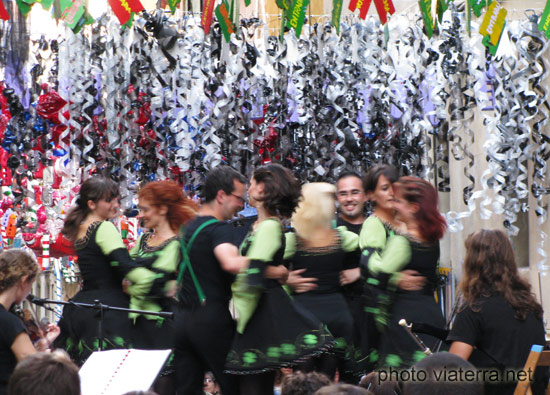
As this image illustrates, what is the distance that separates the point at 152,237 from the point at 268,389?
1469 mm

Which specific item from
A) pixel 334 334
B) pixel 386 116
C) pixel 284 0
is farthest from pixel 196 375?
pixel 386 116

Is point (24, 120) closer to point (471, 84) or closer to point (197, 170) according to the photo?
point (197, 170)

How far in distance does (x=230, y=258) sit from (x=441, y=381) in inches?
77.3

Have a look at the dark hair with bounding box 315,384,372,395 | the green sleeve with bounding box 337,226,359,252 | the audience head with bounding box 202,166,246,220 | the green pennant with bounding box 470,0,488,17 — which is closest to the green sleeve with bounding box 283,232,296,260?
the green sleeve with bounding box 337,226,359,252

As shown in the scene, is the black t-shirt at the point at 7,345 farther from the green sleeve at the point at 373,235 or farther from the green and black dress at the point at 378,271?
the green sleeve at the point at 373,235

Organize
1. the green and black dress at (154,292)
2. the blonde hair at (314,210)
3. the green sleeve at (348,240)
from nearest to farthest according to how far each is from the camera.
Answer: the blonde hair at (314,210) < the green sleeve at (348,240) < the green and black dress at (154,292)

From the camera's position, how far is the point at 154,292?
592 cm

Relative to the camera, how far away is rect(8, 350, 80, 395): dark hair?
3129 mm

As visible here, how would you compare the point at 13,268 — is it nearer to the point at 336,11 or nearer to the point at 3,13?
the point at 3,13

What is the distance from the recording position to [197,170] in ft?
25.7

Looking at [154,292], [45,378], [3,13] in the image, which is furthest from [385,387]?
[3,13]

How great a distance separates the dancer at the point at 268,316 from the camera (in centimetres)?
486

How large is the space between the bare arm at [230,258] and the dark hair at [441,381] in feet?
5.48

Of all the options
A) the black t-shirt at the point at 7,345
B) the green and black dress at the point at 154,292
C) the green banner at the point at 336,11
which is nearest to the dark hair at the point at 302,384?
the black t-shirt at the point at 7,345
